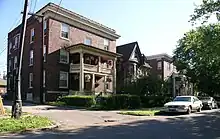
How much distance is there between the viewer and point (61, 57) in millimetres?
37062

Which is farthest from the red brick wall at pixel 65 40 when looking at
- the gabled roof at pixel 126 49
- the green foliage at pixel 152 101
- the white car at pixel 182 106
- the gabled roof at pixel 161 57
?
the gabled roof at pixel 161 57

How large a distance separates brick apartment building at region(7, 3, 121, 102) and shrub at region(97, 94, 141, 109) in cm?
714

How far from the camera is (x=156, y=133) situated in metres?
13.3

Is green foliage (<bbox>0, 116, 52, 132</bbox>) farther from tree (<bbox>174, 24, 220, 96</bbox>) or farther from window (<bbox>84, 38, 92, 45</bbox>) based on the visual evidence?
tree (<bbox>174, 24, 220, 96</bbox>)

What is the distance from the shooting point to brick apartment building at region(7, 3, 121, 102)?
3544 cm

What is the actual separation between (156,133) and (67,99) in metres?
18.8

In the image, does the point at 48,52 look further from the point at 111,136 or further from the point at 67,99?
the point at 111,136

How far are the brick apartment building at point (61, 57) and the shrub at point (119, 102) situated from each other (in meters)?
7.14

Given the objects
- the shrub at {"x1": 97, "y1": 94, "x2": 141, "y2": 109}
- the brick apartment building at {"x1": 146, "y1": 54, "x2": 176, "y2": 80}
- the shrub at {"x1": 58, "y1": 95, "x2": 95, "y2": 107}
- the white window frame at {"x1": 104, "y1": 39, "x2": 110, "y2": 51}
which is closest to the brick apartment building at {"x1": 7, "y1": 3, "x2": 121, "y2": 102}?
the white window frame at {"x1": 104, "y1": 39, "x2": 110, "y2": 51}

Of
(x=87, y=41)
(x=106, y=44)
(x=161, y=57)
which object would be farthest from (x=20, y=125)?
(x=161, y=57)

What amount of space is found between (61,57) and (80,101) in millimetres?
8972

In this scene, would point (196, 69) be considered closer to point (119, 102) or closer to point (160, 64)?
point (160, 64)

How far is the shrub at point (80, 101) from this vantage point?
94.8ft

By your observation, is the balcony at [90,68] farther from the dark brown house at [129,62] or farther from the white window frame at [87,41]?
the dark brown house at [129,62]
